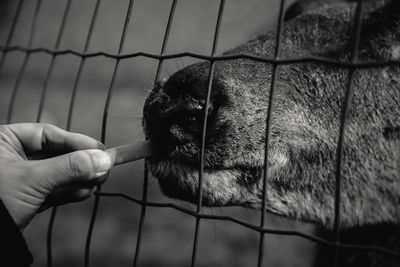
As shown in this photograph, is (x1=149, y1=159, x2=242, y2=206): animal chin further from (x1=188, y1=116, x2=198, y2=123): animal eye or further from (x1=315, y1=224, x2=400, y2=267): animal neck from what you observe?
(x1=315, y1=224, x2=400, y2=267): animal neck

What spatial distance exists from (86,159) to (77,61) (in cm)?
482

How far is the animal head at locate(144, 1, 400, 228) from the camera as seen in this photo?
5.06ft

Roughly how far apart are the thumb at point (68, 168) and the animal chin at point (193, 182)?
0.34m

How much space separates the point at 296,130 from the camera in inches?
68.3

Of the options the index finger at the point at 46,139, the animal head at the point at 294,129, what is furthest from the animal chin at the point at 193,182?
the index finger at the point at 46,139

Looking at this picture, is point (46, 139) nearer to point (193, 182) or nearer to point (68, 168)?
point (68, 168)

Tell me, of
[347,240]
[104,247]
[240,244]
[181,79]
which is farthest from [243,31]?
[181,79]

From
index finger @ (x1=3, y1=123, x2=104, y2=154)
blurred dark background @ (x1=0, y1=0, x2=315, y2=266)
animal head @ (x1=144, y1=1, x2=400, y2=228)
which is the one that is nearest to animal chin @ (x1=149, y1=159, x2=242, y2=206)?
animal head @ (x1=144, y1=1, x2=400, y2=228)

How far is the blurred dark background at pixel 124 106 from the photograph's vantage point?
3704 mm

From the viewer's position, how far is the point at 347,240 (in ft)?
7.35

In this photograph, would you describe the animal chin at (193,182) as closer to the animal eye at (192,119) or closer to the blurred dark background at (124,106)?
the animal eye at (192,119)

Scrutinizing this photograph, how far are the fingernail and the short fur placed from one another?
25 centimetres

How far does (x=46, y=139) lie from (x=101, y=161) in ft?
1.19

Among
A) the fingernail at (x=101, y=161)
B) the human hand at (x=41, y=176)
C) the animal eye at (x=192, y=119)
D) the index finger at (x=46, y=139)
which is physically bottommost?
the human hand at (x=41, y=176)
